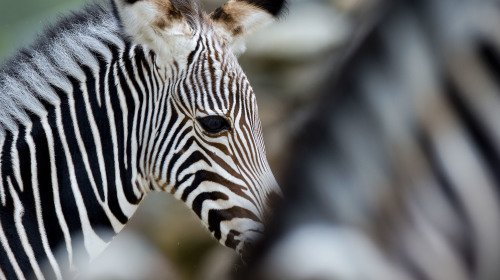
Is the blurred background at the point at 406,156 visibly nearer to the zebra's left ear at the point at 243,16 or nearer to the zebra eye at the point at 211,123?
the zebra eye at the point at 211,123

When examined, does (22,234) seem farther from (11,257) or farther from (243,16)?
(243,16)

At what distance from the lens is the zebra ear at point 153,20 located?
387 centimetres

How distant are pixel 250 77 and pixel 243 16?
496 centimetres

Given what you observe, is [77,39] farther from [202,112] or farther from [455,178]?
[455,178]

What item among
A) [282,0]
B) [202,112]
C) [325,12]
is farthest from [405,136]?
[325,12]

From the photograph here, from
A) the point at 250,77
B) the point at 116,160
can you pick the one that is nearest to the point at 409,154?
the point at 116,160

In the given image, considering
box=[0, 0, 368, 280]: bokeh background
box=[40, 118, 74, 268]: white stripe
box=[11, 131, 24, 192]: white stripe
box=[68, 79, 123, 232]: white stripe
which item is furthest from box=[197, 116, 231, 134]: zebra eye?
box=[0, 0, 368, 280]: bokeh background

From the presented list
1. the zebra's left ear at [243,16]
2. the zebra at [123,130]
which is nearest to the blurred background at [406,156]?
the zebra at [123,130]

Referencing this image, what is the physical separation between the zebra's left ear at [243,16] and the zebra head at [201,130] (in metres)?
0.35

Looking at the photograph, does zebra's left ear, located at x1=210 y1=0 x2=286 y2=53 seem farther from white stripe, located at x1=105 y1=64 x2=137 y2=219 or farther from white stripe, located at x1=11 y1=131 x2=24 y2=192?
white stripe, located at x1=11 y1=131 x2=24 y2=192

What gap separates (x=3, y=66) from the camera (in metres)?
3.86

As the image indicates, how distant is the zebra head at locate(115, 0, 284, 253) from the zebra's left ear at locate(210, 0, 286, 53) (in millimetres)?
348

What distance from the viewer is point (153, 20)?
3924 mm

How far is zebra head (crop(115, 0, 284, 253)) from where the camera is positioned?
152 inches
